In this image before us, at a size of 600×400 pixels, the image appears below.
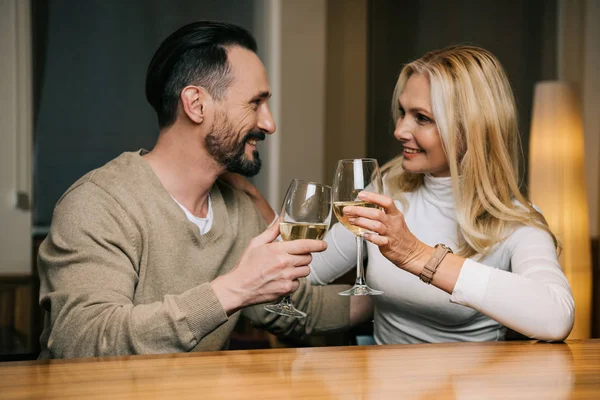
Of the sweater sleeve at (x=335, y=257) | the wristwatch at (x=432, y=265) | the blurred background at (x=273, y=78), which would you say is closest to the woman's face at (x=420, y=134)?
the sweater sleeve at (x=335, y=257)

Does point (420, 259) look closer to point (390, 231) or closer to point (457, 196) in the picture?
point (390, 231)

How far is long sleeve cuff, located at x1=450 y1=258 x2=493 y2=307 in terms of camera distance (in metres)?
1.52

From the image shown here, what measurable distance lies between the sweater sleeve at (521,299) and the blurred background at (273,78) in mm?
1527

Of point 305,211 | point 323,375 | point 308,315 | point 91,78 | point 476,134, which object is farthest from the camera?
point 91,78

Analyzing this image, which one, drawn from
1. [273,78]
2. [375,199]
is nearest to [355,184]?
[375,199]

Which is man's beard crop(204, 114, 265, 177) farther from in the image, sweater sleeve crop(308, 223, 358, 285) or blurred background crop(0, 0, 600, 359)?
blurred background crop(0, 0, 600, 359)

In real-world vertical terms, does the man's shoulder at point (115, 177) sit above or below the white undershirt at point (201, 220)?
above

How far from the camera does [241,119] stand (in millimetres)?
2035

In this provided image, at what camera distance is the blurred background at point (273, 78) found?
321 centimetres

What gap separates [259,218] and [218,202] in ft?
0.61

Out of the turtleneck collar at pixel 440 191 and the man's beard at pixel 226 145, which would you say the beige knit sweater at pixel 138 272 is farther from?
the turtleneck collar at pixel 440 191

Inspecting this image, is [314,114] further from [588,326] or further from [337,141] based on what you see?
[588,326]

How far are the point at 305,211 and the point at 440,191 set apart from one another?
70 centimetres

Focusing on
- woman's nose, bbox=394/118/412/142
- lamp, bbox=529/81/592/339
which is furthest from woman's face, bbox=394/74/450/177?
lamp, bbox=529/81/592/339
